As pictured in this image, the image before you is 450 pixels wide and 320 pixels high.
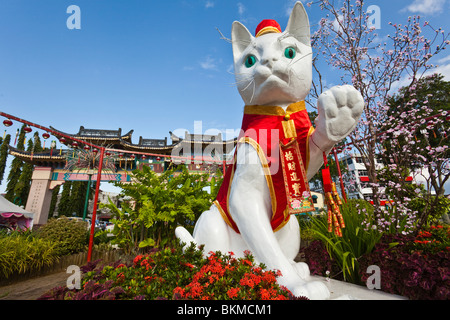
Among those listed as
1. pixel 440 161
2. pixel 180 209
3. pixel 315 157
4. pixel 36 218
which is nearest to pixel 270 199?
pixel 315 157

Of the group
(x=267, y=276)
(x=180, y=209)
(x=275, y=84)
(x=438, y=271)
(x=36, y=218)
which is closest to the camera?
(x=267, y=276)

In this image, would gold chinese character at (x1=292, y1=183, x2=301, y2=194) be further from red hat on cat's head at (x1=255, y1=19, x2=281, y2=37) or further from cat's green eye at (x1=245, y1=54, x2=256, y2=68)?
red hat on cat's head at (x1=255, y1=19, x2=281, y2=37)

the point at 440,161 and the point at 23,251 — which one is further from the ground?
the point at 440,161

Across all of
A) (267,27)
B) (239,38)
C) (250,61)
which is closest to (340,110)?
(250,61)

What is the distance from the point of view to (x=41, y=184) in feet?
49.4

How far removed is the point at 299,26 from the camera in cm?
178

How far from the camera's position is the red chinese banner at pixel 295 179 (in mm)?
1545

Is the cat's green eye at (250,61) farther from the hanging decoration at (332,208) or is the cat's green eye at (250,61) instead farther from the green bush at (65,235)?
the green bush at (65,235)

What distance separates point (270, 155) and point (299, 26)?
3.51ft

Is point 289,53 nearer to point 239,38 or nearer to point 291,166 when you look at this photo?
point 239,38

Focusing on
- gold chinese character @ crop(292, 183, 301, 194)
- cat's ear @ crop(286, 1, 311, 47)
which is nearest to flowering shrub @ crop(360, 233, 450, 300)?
gold chinese character @ crop(292, 183, 301, 194)

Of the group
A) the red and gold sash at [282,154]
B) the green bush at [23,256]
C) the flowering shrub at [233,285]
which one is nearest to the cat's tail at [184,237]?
the red and gold sash at [282,154]
